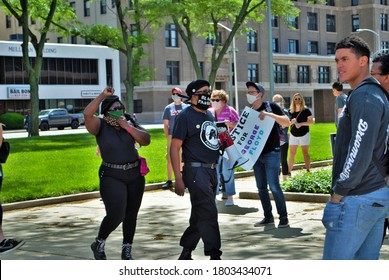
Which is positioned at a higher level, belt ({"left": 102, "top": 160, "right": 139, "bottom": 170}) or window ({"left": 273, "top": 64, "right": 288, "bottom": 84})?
window ({"left": 273, "top": 64, "right": 288, "bottom": 84})

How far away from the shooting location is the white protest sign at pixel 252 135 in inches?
411

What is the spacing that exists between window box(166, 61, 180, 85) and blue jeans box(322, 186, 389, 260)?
7025cm

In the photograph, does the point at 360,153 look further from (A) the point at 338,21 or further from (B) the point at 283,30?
(A) the point at 338,21

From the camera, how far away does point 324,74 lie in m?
90.6

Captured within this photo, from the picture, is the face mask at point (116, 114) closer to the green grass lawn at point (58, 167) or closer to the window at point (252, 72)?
the green grass lawn at point (58, 167)

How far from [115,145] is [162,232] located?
270cm

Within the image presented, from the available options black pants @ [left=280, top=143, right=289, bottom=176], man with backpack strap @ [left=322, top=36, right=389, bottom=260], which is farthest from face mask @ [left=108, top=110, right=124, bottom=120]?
black pants @ [left=280, top=143, right=289, bottom=176]

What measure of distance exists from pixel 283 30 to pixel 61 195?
73123 millimetres

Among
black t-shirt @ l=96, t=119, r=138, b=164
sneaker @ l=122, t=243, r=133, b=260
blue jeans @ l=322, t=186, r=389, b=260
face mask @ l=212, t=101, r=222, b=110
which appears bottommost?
sneaker @ l=122, t=243, r=133, b=260

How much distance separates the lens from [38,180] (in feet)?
54.7

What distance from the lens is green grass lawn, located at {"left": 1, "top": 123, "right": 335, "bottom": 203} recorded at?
15.2 metres

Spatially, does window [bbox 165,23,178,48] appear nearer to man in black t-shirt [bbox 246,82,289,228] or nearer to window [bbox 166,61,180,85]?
window [bbox 166,61,180,85]

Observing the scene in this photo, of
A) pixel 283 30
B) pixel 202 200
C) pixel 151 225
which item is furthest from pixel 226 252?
pixel 283 30

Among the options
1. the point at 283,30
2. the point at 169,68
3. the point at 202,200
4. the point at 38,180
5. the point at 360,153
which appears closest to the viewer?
the point at 360,153
